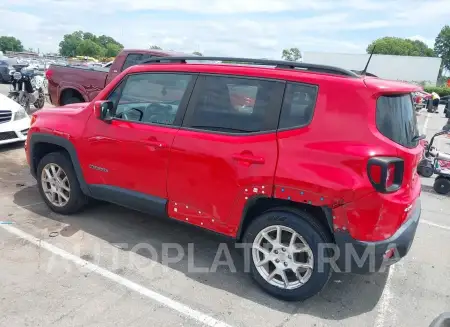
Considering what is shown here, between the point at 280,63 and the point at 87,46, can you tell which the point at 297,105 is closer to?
the point at 280,63

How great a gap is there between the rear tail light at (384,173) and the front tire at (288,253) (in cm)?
55

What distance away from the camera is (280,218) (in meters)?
3.07

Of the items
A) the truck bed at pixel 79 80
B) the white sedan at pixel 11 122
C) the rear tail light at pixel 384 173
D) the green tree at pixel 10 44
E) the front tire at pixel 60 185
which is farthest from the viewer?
the green tree at pixel 10 44

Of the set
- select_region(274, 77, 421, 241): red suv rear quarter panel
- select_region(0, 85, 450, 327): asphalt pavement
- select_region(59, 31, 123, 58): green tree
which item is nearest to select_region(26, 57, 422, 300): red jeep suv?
select_region(274, 77, 421, 241): red suv rear quarter panel

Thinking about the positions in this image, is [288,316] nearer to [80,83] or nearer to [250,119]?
[250,119]

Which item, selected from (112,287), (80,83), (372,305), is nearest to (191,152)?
(112,287)

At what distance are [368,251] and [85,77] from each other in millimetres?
7598

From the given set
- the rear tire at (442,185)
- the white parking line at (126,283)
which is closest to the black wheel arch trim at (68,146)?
the white parking line at (126,283)

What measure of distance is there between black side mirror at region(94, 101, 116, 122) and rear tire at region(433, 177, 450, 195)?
223 inches

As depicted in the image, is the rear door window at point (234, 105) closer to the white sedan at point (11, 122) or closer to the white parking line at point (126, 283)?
the white parking line at point (126, 283)

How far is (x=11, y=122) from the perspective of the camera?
23.6 feet

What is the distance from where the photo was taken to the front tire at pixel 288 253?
298cm

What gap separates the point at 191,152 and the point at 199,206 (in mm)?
486

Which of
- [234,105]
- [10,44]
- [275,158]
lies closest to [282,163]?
[275,158]
